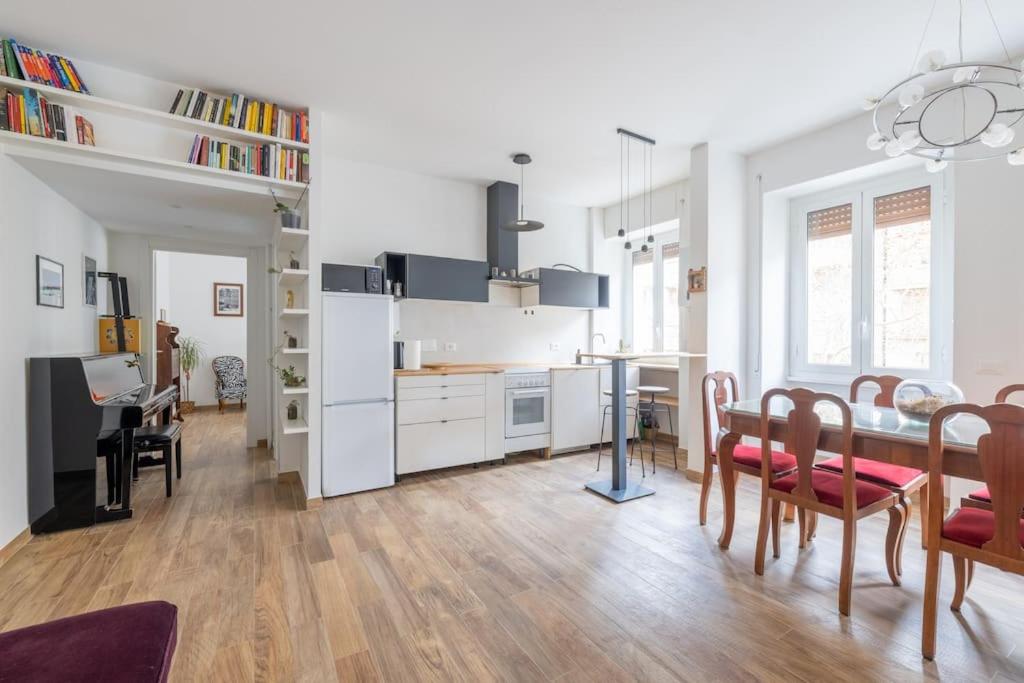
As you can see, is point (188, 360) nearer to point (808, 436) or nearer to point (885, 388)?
Answer: point (808, 436)

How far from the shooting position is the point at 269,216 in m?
3.80

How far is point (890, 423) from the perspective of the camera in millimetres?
2143

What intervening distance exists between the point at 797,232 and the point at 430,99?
336 cm

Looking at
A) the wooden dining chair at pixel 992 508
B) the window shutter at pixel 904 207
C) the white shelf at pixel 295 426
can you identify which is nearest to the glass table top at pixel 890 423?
the wooden dining chair at pixel 992 508

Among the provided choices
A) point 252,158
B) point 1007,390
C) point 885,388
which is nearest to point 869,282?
point 885,388

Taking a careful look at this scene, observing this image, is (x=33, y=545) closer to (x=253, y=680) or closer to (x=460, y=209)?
(x=253, y=680)

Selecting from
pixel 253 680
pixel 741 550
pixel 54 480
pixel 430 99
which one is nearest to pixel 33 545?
pixel 54 480

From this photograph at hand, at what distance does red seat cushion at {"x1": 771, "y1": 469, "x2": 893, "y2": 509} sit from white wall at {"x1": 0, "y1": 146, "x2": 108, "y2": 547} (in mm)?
4144

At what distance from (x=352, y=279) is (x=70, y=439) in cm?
197

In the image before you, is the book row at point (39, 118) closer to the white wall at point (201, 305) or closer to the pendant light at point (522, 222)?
the pendant light at point (522, 222)

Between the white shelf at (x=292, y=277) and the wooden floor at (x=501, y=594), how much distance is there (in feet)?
5.45

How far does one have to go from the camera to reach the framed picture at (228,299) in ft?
25.0

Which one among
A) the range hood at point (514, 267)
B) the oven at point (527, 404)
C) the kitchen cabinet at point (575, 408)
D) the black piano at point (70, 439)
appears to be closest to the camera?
the black piano at point (70, 439)

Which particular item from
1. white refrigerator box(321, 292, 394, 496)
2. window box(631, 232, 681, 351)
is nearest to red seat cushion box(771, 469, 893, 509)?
white refrigerator box(321, 292, 394, 496)
